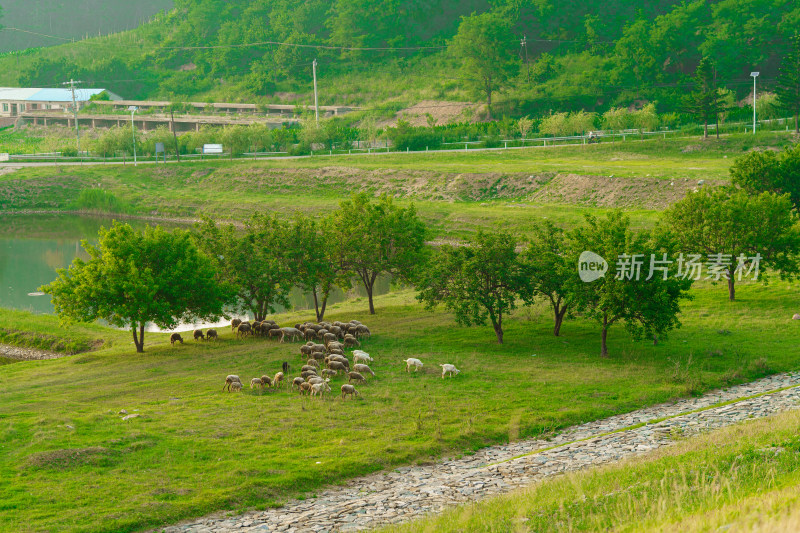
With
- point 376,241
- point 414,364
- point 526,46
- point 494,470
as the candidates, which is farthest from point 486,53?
point 494,470

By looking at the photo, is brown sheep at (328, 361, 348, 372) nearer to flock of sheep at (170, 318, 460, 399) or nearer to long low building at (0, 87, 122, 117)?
flock of sheep at (170, 318, 460, 399)

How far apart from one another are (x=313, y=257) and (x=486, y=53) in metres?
102

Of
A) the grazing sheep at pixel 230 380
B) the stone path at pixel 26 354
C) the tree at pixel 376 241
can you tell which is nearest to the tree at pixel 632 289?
the tree at pixel 376 241

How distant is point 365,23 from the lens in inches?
7318

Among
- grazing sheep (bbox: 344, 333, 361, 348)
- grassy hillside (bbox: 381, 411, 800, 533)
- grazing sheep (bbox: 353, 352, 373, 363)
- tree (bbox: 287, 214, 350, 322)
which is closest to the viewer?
grassy hillside (bbox: 381, 411, 800, 533)

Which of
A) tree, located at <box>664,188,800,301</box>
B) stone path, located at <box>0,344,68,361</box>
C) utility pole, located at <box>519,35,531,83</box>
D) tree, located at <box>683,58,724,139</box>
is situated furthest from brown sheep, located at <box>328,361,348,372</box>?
utility pole, located at <box>519,35,531,83</box>

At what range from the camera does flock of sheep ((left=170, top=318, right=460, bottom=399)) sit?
3419cm

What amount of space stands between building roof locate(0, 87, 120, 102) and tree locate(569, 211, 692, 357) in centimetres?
16809

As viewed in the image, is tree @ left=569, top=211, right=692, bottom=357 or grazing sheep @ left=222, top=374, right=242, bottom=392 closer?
→ grazing sheep @ left=222, top=374, right=242, bottom=392

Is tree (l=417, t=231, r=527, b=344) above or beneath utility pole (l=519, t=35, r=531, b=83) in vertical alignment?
beneath

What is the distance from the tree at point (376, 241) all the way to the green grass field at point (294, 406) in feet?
12.8

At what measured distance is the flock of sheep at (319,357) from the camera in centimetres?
3419

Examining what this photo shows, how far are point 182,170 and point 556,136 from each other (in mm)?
55510

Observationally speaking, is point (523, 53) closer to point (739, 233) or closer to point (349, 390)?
point (739, 233)
